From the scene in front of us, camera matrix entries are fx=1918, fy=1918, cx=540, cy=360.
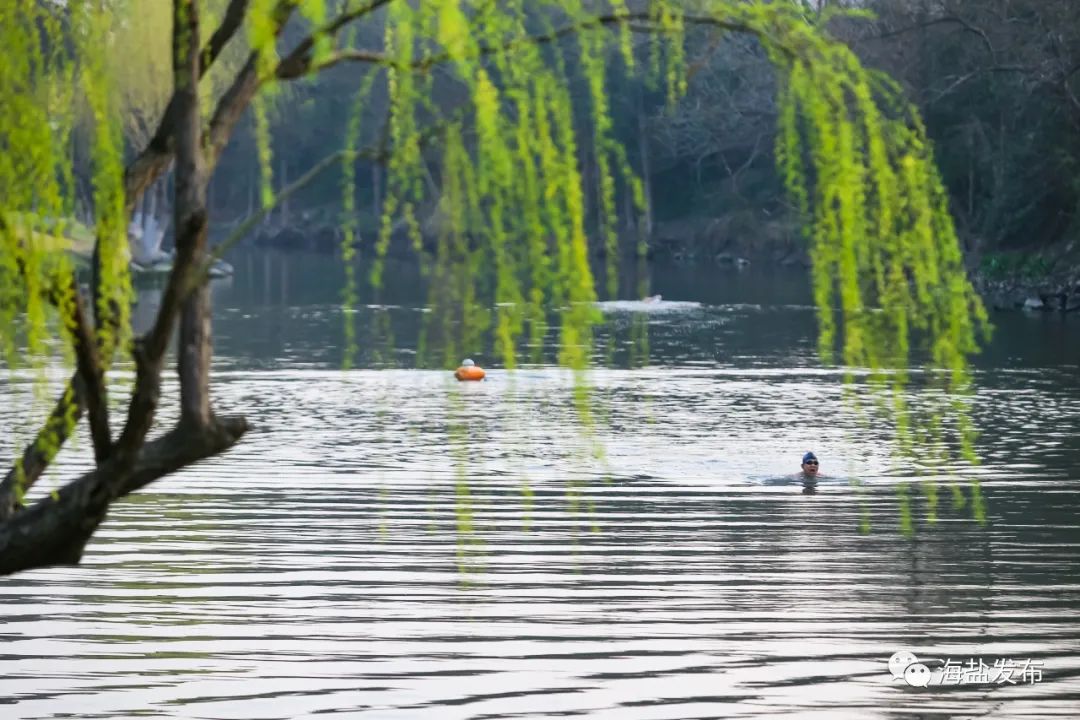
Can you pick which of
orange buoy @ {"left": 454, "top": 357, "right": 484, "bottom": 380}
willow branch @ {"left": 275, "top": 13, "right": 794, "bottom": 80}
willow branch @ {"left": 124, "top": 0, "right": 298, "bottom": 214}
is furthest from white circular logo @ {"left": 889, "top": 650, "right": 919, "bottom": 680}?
orange buoy @ {"left": 454, "top": 357, "right": 484, "bottom": 380}

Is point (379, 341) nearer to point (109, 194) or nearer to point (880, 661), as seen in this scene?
point (880, 661)

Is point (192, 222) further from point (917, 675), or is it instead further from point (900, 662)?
point (900, 662)

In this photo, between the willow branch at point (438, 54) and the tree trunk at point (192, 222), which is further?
the willow branch at point (438, 54)

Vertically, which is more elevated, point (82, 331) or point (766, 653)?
point (82, 331)

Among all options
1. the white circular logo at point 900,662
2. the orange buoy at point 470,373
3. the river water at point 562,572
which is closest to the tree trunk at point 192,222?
the river water at point 562,572

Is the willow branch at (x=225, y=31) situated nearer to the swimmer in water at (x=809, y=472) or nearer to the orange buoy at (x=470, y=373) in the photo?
the swimmer in water at (x=809, y=472)

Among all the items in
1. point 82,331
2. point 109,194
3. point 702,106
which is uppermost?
point 702,106

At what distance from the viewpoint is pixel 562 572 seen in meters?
15.9

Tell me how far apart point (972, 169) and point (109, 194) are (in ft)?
171

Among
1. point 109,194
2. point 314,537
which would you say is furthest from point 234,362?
point 109,194

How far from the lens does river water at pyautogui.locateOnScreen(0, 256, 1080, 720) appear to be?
1183 cm

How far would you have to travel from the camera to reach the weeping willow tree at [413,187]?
187 inches

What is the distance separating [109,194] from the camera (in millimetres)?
4953

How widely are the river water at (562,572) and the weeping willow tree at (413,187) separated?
62 centimetres
